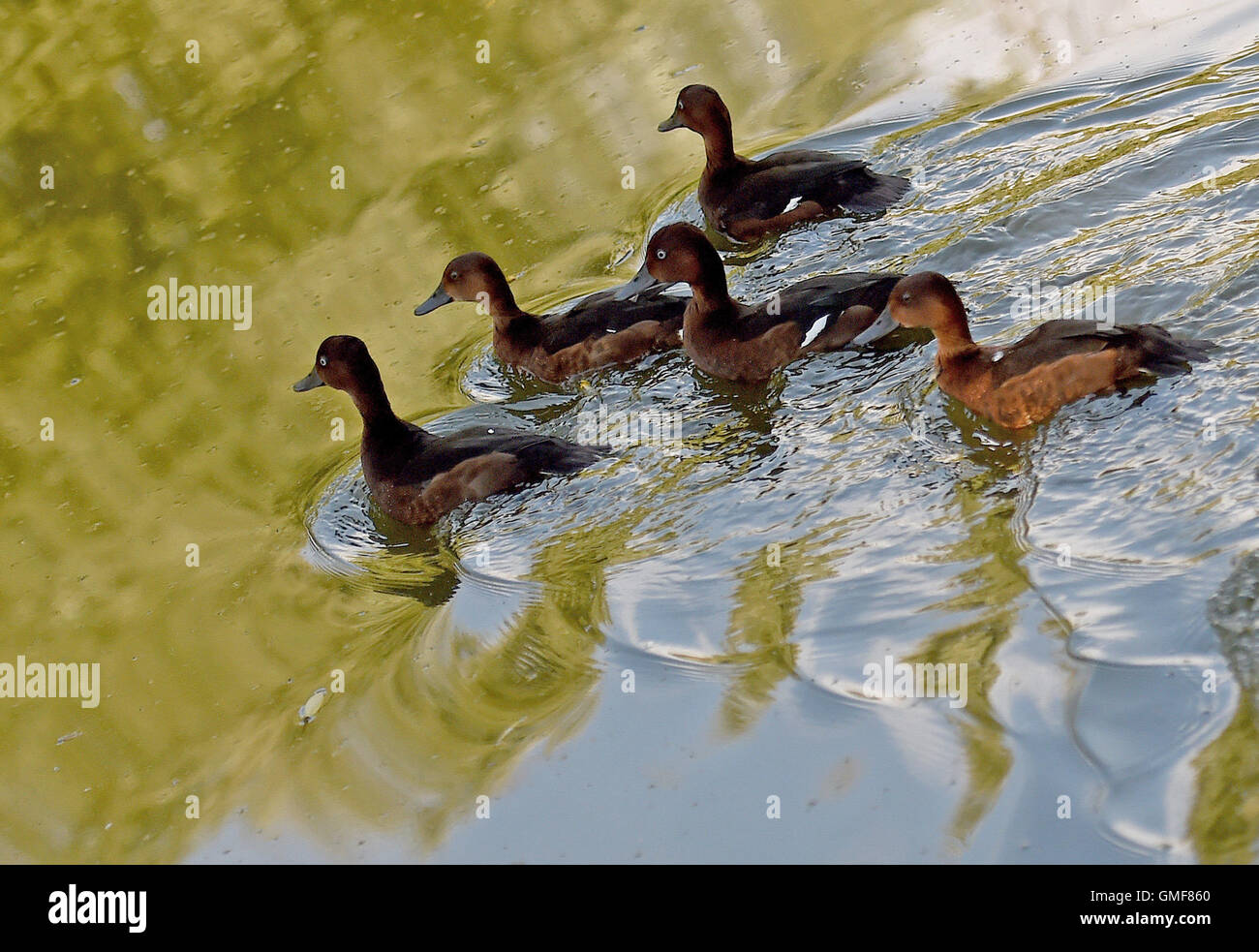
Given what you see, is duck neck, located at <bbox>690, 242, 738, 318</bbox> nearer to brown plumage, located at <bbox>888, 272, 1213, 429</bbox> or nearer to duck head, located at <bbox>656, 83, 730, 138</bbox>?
brown plumage, located at <bbox>888, 272, 1213, 429</bbox>

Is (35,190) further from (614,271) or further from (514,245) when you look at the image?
(614,271)

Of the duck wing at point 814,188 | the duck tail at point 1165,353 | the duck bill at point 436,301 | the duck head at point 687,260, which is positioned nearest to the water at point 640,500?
the duck tail at point 1165,353

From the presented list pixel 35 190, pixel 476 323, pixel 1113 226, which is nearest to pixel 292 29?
pixel 35 190

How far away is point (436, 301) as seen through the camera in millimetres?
6938

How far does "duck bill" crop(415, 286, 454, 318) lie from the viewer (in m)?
6.90

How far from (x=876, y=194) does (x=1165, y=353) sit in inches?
90.4

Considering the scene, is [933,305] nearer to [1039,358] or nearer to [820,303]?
[1039,358]

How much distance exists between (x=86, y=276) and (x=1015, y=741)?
6044 millimetres

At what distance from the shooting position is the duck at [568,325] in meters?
6.57

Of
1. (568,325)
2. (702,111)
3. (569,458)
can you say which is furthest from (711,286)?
(702,111)

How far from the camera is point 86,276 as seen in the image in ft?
26.7

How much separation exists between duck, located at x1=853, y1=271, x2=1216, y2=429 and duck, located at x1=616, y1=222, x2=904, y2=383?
1.50ft

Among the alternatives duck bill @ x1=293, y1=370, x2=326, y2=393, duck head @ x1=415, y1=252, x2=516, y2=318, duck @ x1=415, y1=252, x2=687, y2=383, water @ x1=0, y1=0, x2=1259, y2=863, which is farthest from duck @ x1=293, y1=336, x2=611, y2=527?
duck head @ x1=415, y1=252, x2=516, y2=318

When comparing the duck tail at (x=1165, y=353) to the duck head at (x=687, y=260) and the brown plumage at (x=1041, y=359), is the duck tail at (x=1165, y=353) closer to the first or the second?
the brown plumage at (x=1041, y=359)
